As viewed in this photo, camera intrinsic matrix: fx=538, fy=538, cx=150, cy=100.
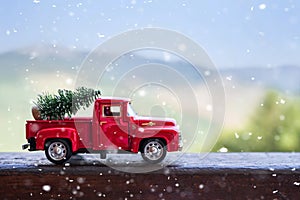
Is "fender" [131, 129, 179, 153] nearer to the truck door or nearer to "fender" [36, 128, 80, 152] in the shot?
the truck door

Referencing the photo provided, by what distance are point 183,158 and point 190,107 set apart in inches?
4.4

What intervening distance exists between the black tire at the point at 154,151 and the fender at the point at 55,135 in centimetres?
14

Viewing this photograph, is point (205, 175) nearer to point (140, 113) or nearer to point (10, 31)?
point (140, 113)

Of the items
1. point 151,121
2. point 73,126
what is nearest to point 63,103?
point 73,126

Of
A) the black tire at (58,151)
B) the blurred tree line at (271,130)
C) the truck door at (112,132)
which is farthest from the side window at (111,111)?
the blurred tree line at (271,130)

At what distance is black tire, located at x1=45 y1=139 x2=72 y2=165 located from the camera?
42.5 inches

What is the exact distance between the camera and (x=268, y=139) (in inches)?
63.1

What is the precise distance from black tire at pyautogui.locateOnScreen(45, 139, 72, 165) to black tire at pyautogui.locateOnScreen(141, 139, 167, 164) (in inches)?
6.0

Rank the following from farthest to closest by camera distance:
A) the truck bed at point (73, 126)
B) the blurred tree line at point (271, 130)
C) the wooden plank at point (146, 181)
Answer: the blurred tree line at point (271, 130) → the truck bed at point (73, 126) → the wooden plank at point (146, 181)

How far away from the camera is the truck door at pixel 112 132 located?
108 cm

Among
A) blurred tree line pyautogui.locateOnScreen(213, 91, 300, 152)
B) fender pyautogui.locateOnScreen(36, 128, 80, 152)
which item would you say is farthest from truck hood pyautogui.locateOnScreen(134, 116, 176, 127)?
blurred tree line pyautogui.locateOnScreen(213, 91, 300, 152)

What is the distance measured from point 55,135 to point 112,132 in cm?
11

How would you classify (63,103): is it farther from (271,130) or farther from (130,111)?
(271,130)

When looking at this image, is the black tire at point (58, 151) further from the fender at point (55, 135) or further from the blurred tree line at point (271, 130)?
the blurred tree line at point (271, 130)
